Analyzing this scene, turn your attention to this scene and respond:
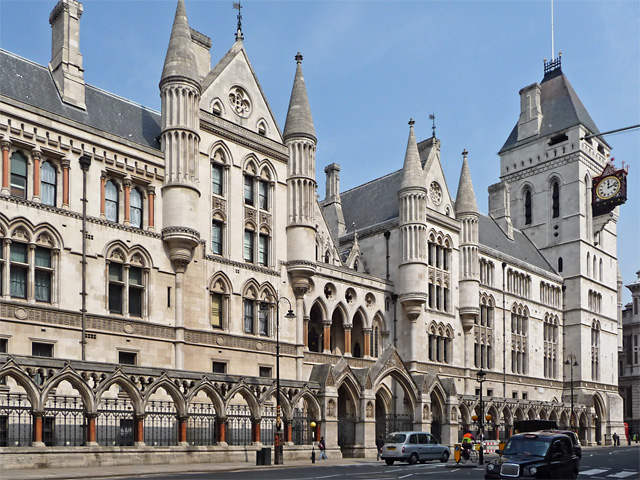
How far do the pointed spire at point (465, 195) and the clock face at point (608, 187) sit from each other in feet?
70.1

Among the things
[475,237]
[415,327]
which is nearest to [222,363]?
[415,327]

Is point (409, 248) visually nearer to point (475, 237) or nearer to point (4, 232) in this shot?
point (475, 237)

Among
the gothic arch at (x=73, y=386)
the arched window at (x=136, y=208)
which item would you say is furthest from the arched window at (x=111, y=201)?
the gothic arch at (x=73, y=386)

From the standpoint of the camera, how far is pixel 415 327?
51219 mm

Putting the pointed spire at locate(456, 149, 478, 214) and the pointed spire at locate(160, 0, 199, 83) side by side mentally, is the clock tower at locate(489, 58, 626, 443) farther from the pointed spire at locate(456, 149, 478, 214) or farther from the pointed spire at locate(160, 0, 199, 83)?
the pointed spire at locate(160, 0, 199, 83)

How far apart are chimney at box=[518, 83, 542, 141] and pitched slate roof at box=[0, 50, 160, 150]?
48.4 meters

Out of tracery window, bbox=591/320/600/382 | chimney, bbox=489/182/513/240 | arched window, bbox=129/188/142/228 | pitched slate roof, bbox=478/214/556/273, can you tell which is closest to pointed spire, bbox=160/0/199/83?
arched window, bbox=129/188/142/228

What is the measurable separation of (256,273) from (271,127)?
8515 millimetres

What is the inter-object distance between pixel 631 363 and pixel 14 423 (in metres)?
82.0

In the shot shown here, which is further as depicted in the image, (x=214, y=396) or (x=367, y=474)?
(x=214, y=396)

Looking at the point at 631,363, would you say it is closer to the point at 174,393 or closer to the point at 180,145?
the point at 180,145

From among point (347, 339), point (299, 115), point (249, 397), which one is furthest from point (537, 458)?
point (299, 115)

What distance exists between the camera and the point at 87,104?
36.8 metres

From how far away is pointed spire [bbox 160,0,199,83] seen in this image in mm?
37469
